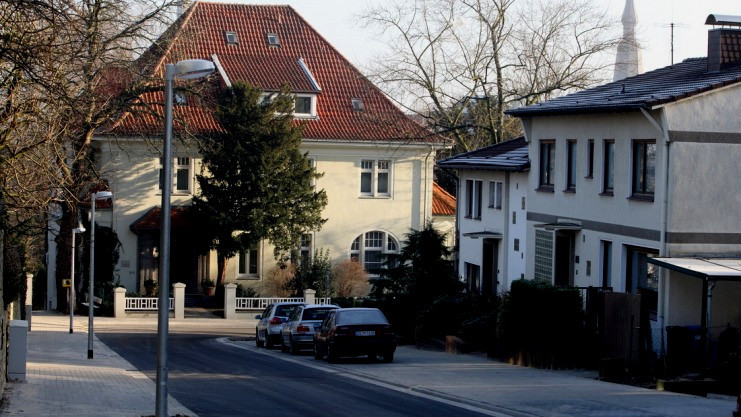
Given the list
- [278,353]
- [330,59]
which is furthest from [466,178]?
[330,59]

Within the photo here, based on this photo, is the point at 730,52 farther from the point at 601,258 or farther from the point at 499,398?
the point at 499,398

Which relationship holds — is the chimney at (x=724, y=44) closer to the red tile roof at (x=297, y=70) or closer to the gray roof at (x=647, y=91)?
the gray roof at (x=647, y=91)

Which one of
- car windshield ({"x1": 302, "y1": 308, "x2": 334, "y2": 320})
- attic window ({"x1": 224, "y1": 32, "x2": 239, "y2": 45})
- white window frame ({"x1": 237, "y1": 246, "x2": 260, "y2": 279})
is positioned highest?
attic window ({"x1": 224, "y1": 32, "x2": 239, "y2": 45})

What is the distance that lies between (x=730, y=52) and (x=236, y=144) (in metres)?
29.1

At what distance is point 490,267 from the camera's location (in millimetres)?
39188

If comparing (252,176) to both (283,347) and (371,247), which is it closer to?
(371,247)

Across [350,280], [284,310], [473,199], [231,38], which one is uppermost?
[231,38]

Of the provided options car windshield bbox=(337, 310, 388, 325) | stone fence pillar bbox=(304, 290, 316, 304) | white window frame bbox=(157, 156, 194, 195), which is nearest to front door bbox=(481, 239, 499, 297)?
car windshield bbox=(337, 310, 388, 325)

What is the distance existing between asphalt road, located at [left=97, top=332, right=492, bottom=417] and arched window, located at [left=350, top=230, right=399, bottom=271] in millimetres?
24692

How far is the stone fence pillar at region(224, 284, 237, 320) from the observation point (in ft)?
171

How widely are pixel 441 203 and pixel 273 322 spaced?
87.8ft

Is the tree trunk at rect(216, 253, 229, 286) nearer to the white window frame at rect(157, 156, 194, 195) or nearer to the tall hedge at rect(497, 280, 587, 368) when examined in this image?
the white window frame at rect(157, 156, 194, 195)

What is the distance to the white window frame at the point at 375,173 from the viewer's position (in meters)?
58.9

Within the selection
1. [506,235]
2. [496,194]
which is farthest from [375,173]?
[506,235]
